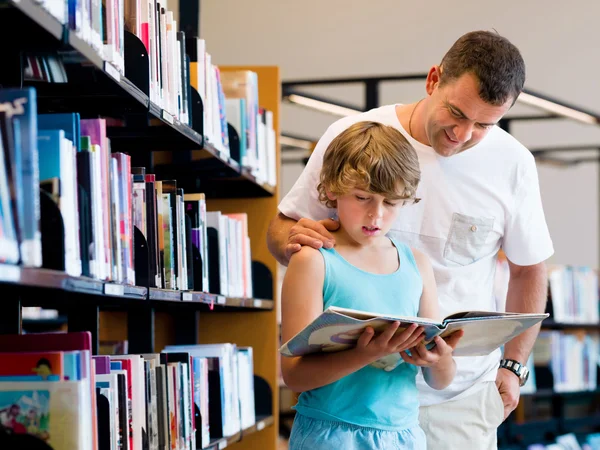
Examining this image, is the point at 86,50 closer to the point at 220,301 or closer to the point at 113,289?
the point at 113,289

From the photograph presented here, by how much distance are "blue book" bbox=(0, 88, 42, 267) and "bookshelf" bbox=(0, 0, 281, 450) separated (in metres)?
0.06

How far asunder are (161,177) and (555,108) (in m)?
3.25

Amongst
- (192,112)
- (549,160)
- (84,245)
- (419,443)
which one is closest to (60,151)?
(84,245)

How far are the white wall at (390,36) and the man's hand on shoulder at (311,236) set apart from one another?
4.52m

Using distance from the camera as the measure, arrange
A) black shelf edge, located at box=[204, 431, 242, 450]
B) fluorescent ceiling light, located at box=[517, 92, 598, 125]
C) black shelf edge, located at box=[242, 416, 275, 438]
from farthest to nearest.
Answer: fluorescent ceiling light, located at box=[517, 92, 598, 125] < black shelf edge, located at box=[242, 416, 275, 438] < black shelf edge, located at box=[204, 431, 242, 450]

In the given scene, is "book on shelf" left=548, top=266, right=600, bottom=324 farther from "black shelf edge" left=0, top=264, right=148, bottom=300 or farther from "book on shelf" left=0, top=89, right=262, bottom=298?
"black shelf edge" left=0, top=264, right=148, bottom=300

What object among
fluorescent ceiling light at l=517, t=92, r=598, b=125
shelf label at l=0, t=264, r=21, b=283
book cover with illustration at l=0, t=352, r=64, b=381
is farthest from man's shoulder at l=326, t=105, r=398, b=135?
fluorescent ceiling light at l=517, t=92, r=598, b=125

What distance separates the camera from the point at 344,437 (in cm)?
166

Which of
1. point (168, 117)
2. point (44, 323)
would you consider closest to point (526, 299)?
point (168, 117)

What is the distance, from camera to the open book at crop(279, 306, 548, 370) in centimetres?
147

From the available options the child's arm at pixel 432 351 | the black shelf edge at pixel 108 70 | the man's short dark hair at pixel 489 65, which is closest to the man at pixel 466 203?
the man's short dark hair at pixel 489 65

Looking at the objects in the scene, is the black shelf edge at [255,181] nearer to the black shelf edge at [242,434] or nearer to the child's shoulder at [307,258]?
the black shelf edge at [242,434]

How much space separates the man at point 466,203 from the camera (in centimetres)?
195

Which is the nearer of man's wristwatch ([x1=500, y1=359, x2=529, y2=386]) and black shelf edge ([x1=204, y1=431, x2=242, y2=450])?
man's wristwatch ([x1=500, y1=359, x2=529, y2=386])
